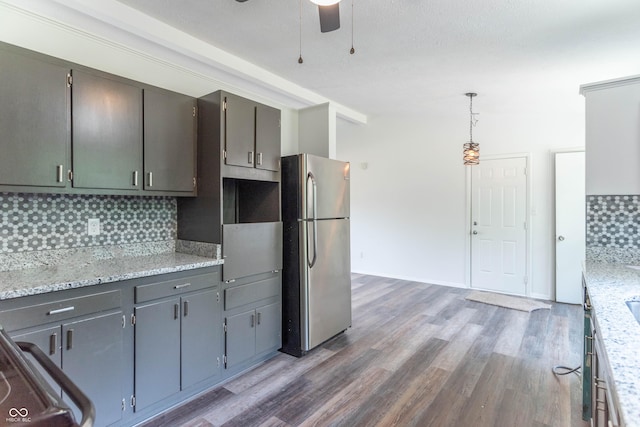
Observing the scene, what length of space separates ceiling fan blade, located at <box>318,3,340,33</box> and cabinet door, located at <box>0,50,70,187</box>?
152 centimetres

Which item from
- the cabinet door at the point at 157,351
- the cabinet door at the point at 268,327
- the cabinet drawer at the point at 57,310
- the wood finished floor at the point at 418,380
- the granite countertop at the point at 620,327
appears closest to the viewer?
the granite countertop at the point at 620,327

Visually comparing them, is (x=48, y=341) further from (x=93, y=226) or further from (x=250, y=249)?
(x=250, y=249)

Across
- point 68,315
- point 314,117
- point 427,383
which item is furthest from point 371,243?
point 68,315

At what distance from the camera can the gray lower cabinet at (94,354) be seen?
1686 millimetres

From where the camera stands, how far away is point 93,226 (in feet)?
7.84

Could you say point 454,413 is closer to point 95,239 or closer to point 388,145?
point 95,239

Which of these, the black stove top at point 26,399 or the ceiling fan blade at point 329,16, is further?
the ceiling fan blade at point 329,16

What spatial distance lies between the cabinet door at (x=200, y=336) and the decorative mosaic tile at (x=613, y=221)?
9.41 feet

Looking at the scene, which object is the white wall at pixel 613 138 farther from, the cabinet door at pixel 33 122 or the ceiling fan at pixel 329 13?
the cabinet door at pixel 33 122

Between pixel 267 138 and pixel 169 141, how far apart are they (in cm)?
77

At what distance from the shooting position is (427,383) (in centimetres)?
254

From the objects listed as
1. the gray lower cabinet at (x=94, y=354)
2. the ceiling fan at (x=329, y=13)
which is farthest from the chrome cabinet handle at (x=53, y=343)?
the ceiling fan at (x=329, y=13)

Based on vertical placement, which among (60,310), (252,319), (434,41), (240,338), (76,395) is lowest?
(240,338)

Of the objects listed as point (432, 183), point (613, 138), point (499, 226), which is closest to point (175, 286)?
point (613, 138)
